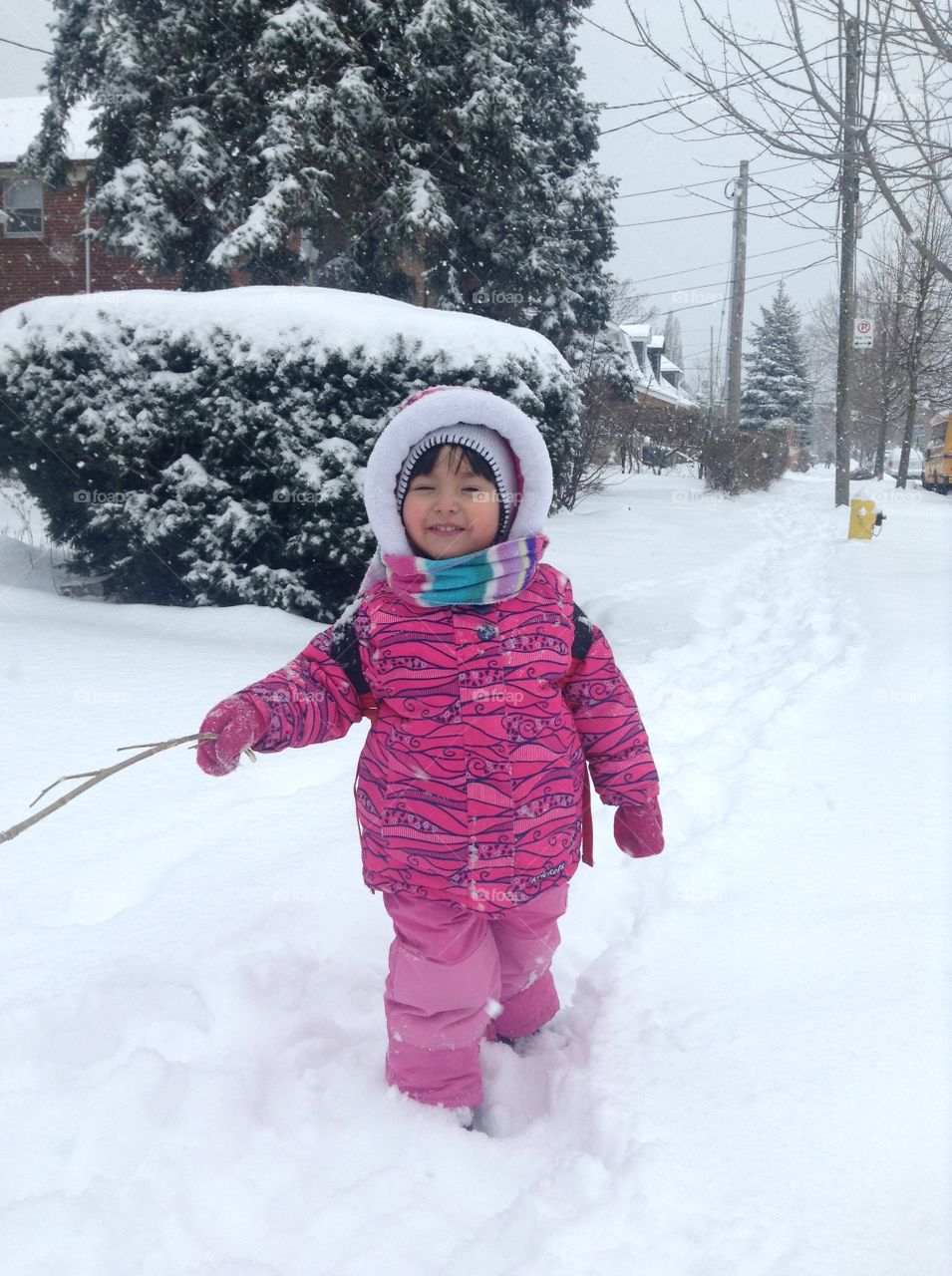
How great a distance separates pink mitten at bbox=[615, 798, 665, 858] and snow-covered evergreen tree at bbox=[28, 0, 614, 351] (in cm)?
883

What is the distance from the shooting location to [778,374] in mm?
38719

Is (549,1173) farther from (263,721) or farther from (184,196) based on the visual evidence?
(184,196)

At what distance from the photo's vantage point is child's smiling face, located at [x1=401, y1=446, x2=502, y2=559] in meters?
1.75

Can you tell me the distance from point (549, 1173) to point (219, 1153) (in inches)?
22.8

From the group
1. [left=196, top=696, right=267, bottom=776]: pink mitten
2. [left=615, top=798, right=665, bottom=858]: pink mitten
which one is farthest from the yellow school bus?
[left=196, top=696, right=267, bottom=776]: pink mitten

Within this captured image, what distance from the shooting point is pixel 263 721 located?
1623 mm

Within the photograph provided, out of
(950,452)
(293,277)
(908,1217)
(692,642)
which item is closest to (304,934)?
(908,1217)

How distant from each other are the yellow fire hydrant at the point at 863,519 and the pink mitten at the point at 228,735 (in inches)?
403

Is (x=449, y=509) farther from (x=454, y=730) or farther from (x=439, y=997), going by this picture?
(x=439, y=997)

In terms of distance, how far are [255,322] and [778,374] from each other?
123ft

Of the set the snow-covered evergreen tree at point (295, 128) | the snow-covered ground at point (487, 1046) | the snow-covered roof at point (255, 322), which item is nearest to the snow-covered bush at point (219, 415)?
the snow-covered roof at point (255, 322)

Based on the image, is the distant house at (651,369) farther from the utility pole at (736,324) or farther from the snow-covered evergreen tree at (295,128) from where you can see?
the snow-covered evergreen tree at (295,128)

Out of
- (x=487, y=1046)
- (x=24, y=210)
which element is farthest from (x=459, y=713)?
(x=24, y=210)

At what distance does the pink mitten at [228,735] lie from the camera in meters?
Answer: 1.55
